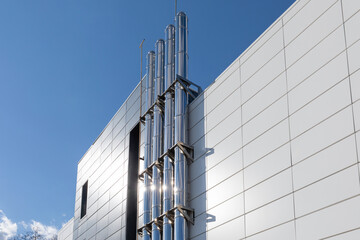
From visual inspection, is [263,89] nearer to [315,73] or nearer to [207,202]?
[315,73]

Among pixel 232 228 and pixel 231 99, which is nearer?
pixel 232 228

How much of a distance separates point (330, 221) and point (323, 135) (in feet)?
8.79

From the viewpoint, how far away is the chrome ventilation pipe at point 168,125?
83.7ft

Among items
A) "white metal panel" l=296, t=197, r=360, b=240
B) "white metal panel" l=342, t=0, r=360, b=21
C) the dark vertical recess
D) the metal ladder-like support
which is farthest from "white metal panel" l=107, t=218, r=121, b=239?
"white metal panel" l=342, t=0, r=360, b=21

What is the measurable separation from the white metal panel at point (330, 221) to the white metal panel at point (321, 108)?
9.48 ft

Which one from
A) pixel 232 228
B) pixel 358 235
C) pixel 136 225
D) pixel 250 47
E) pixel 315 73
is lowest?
pixel 358 235

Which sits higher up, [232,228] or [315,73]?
[315,73]

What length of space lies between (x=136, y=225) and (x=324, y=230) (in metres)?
14.5

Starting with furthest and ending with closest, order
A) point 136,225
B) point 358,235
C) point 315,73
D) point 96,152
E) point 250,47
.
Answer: point 96,152
point 136,225
point 250,47
point 315,73
point 358,235

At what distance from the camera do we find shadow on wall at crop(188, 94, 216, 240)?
78.0ft

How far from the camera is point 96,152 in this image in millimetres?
38844

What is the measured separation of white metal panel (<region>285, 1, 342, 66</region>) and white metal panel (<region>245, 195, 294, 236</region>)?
4.88 metres

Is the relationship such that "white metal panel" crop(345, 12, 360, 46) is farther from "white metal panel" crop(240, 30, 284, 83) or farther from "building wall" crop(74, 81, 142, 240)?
"building wall" crop(74, 81, 142, 240)

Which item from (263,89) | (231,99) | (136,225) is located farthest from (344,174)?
(136,225)
